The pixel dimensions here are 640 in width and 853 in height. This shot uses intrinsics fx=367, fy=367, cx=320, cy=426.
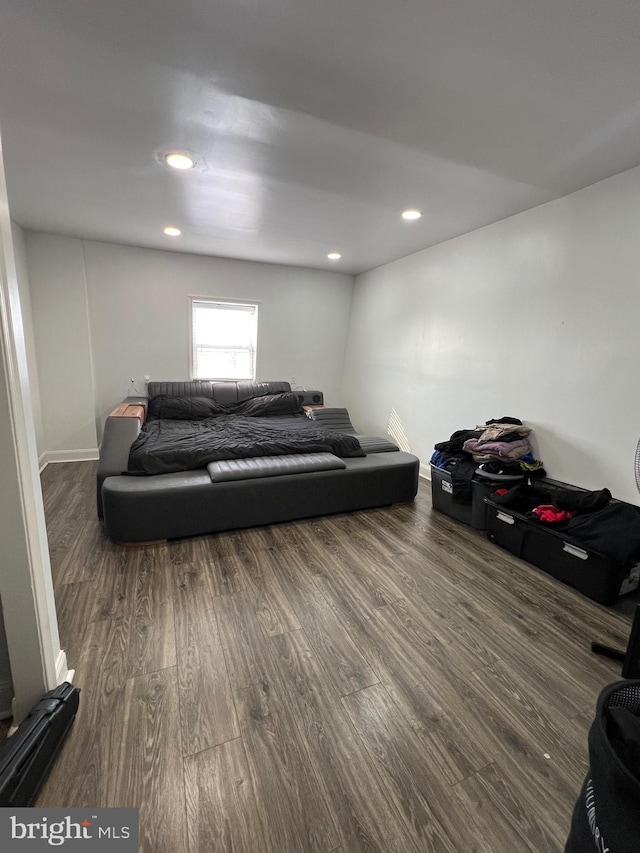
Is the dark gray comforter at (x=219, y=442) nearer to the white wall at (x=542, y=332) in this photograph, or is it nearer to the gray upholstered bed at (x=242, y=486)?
the gray upholstered bed at (x=242, y=486)

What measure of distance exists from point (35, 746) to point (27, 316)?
4130 millimetres

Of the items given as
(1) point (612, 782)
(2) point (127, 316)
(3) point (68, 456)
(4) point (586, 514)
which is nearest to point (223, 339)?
(2) point (127, 316)

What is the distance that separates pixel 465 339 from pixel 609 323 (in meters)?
1.27

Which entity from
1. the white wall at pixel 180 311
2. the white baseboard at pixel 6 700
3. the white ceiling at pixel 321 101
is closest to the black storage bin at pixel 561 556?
the white ceiling at pixel 321 101

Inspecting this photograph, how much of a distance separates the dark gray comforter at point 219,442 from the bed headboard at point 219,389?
525 mm

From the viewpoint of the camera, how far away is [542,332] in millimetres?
2881

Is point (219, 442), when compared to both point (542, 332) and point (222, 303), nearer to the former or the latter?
point (222, 303)

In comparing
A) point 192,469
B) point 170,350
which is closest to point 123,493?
point 192,469

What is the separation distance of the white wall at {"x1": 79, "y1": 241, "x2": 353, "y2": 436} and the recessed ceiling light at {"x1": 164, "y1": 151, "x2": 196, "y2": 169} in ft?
8.29

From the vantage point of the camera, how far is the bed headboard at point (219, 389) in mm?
4625

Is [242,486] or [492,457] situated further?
[492,457]

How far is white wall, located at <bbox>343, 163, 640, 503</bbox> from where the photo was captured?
2.38 meters

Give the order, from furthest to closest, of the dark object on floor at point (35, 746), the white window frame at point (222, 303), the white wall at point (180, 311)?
the white window frame at point (222, 303) < the white wall at point (180, 311) < the dark object on floor at point (35, 746)

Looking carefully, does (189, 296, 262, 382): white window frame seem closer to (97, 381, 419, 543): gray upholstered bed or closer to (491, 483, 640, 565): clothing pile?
(97, 381, 419, 543): gray upholstered bed
